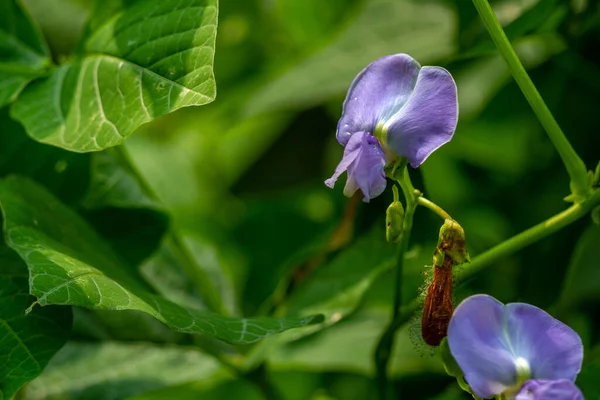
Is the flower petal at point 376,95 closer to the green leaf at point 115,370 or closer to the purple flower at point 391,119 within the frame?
the purple flower at point 391,119

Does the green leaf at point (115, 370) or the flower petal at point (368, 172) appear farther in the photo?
the green leaf at point (115, 370)

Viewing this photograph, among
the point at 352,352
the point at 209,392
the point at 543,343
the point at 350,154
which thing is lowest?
the point at 209,392

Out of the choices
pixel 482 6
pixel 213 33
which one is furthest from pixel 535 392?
pixel 213 33

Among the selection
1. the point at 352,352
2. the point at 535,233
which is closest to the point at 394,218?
the point at 535,233

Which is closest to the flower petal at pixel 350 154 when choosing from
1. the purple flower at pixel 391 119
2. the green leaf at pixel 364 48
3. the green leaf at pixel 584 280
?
the purple flower at pixel 391 119

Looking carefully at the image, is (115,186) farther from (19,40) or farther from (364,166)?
(364,166)
